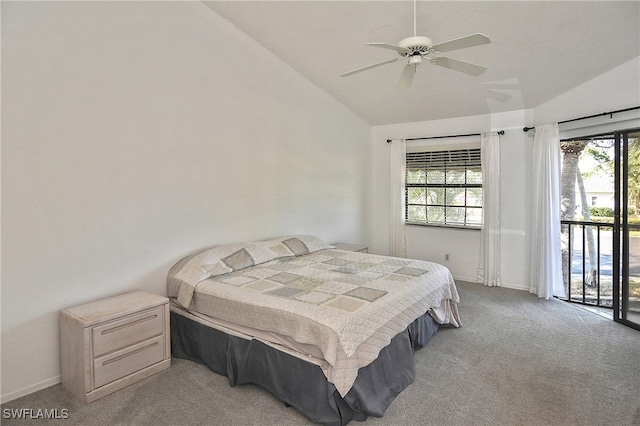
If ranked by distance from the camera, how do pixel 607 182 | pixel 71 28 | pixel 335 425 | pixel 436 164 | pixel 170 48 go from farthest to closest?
pixel 436 164 → pixel 607 182 → pixel 170 48 → pixel 71 28 → pixel 335 425

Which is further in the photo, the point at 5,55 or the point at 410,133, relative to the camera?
the point at 410,133

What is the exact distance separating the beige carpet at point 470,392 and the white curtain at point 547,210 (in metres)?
1.05

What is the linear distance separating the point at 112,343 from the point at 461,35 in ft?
11.7

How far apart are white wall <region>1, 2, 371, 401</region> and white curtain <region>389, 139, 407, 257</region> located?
6.50 ft

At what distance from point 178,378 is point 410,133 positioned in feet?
14.7

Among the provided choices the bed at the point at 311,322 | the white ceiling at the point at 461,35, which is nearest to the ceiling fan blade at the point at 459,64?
the white ceiling at the point at 461,35

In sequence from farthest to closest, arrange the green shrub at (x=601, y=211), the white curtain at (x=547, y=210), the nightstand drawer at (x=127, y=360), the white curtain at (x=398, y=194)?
the white curtain at (x=398, y=194) → the white curtain at (x=547, y=210) → the green shrub at (x=601, y=211) → the nightstand drawer at (x=127, y=360)

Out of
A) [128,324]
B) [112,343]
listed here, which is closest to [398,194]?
[128,324]

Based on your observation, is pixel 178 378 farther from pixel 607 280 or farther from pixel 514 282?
pixel 607 280

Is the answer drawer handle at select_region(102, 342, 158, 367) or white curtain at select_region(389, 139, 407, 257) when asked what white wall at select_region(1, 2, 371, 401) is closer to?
drawer handle at select_region(102, 342, 158, 367)

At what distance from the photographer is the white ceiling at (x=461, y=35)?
2789 mm

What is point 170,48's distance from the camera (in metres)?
3.06

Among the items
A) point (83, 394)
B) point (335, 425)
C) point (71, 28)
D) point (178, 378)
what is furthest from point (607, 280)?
point (71, 28)

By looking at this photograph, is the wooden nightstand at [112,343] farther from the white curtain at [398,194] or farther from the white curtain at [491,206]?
the white curtain at [491,206]
